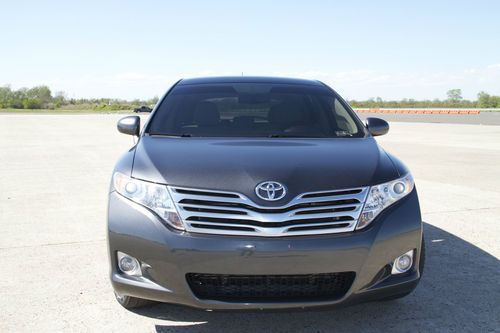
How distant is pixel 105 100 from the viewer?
15562cm

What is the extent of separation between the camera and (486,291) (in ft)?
12.5

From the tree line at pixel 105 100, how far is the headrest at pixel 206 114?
63810 millimetres

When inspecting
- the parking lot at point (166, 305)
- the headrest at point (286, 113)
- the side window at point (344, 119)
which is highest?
the headrest at point (286, 113)

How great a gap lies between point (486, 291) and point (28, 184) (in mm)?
7190

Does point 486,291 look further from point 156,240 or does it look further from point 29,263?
point 29,263

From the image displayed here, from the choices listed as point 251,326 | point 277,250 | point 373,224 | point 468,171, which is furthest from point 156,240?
point 468,171

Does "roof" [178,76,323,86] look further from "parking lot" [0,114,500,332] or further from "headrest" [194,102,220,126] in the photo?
"parking lot" [0,114,500,332]

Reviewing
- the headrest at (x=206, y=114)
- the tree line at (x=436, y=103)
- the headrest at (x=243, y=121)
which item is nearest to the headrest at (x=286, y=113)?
the headrest at (x=243, y=121)

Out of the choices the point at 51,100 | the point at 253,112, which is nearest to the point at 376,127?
the point at 253,112

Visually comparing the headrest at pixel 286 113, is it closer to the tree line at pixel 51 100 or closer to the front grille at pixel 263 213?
the front grille at pixel 263 213

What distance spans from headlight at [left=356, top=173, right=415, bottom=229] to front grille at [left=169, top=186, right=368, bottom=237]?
1.9 inches

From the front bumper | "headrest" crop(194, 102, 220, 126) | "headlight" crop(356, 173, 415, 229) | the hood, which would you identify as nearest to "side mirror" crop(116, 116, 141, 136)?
"headrest" crop(194, 102, 220, 126)

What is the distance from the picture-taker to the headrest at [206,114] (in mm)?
4211

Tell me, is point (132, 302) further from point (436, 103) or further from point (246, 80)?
point (436, 103)
